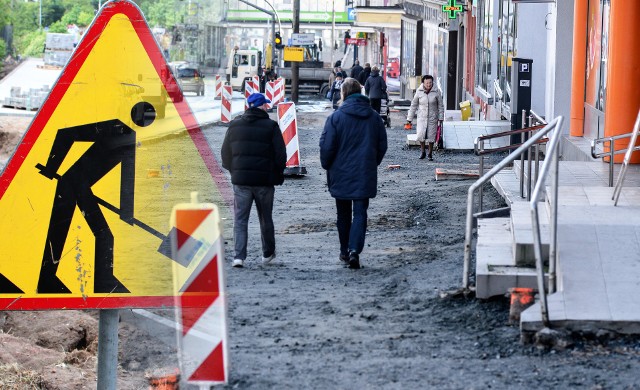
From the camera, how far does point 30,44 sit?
8456 cm

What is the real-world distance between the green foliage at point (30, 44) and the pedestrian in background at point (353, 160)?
238ft

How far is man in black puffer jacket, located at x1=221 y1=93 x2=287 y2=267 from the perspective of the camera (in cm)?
1093

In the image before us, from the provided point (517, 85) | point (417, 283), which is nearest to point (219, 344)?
point (417, 283)

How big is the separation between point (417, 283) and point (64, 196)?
5748 millimetres

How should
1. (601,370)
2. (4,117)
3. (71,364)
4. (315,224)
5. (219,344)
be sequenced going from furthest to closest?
(4,117) < (315,224) < (71,364) < (601,370) < (219,344)

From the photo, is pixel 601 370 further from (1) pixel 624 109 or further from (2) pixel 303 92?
(2) pixel 303 92

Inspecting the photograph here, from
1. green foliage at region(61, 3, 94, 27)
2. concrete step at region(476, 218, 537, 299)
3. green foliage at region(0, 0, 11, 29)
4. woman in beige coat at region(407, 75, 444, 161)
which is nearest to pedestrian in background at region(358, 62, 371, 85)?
woman in beige coat at region(407, 75, 444, 161)

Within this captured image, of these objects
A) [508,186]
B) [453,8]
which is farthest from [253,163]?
Result: [453,8]

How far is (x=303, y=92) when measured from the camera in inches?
2376

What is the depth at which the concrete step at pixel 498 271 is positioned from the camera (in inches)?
316

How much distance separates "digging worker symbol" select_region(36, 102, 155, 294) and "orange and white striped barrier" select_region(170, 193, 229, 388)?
199mm

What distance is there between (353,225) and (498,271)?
2.85 meters

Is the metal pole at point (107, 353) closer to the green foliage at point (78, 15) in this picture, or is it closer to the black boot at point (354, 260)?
the black boot at point (354, 260)

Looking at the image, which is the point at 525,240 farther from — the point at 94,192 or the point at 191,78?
the point at 191,78
